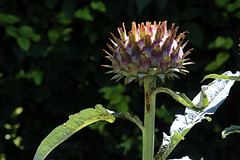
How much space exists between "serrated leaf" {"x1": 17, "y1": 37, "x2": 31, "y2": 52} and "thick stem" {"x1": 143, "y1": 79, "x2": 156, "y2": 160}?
120cm

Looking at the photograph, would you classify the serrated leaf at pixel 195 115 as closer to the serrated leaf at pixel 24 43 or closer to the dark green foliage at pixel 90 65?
the dark green foliage at pixel 90 65

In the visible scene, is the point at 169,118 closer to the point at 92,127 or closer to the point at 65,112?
the point at 92,127

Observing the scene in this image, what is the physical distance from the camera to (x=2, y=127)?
79.7 inches

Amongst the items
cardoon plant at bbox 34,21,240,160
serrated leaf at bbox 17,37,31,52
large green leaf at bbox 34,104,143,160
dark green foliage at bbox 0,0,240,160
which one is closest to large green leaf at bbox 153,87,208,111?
cardoon plant at bbox 34,21,240,160

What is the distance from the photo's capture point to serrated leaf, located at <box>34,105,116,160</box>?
0.71m

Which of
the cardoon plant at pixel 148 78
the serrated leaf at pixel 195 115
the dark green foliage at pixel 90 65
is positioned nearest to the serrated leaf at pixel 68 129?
the cardoon plant at pixel 148 78

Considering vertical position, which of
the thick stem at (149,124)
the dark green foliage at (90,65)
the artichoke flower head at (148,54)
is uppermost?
the dark green foliage at (90,65)

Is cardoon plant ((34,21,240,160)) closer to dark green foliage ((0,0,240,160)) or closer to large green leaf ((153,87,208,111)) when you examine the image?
large green leaf ((153,87,208,111))

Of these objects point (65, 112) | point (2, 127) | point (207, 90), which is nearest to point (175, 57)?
point (207, 90)

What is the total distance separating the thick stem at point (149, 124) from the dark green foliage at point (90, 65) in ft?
3.40

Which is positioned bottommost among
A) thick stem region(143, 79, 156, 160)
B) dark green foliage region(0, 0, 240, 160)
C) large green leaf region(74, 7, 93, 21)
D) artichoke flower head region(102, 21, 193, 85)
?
thick stem region(143, 79, 156, 160)

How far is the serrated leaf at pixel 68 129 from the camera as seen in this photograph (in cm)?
71

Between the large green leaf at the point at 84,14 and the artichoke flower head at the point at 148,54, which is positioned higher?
the large green leaf at the point at 84,14

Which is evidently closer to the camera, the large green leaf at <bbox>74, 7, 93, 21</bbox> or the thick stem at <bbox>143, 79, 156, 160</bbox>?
the thick stem at <bbox>143, 79, 156, 160</bbox>
